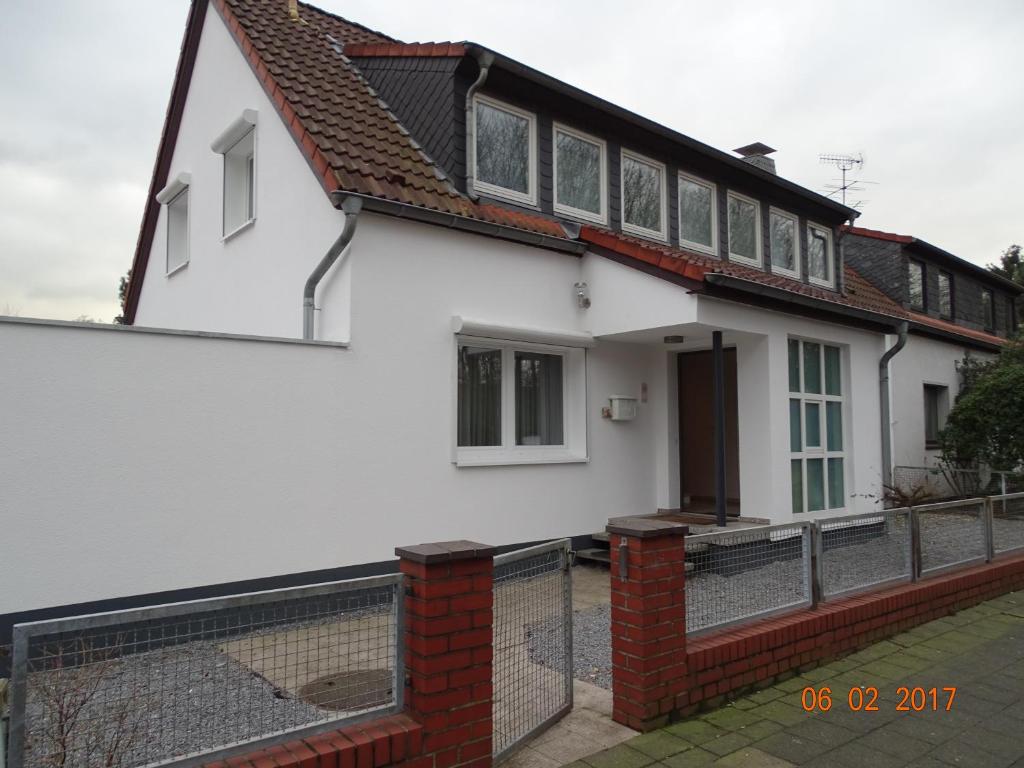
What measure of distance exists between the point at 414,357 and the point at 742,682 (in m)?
4.08

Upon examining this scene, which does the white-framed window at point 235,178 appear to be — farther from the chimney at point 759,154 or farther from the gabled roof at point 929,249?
the gabled roof at point 929,249

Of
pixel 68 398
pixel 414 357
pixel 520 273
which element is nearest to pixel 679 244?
pixel 520 273

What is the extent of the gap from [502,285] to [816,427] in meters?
4.83

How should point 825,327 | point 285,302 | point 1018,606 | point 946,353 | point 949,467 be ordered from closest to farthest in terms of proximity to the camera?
point 1018,606 → point 285,302 → point 825,327 → point 949,467 → point 946,353

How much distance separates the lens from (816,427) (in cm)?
1015

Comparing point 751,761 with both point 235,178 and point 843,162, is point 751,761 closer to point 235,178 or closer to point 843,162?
point 235,178

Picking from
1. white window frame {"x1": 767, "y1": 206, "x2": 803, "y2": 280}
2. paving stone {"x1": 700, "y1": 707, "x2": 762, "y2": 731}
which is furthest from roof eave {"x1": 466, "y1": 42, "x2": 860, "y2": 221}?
paving stone {"x1": 700, "y1": 707, "x2": 762, "y2": 731}

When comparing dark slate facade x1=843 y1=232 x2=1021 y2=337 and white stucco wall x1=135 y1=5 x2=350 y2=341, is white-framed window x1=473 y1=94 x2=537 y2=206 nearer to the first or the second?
white stucco wall x1=135 y1=5 x2=350 y2=341

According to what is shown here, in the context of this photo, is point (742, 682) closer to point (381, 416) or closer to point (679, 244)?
point (381, 416)

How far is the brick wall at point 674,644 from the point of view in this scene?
422 centimetres

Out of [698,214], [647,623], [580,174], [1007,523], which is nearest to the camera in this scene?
[647,623]

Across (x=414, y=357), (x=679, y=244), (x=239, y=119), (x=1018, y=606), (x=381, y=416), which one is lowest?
(x=1018, y=606)

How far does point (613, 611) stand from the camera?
441 cm

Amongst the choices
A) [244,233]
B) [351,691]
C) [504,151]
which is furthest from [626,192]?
[351,691]
